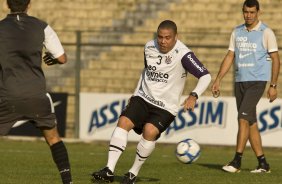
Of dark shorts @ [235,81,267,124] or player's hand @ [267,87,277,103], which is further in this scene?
dark shorts @ [235,81,267,124]

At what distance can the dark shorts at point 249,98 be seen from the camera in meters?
12.8

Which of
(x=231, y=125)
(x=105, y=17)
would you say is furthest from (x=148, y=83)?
(x=105, y=17)

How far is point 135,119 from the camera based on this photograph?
10719 millimetres

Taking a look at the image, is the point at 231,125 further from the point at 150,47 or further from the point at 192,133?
the point at 150,47

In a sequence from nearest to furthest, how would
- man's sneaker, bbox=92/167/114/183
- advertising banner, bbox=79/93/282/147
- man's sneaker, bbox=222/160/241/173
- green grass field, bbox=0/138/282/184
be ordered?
man's sneaker, bbox=92/167/114/183
green grass field, bbox=0/138/282/184
man's sneaker, bbox=222/160/241/173
advertising banner, bbox=79/93/282/147

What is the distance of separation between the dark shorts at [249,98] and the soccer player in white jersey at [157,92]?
7.09 feet

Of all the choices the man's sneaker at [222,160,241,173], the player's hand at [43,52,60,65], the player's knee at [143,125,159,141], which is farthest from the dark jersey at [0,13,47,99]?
the man's sneaker at [222,160,241,173]

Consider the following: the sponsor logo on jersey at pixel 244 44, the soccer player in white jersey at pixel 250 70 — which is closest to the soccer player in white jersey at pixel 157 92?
the soccer player in white jersey at pixel 250 70

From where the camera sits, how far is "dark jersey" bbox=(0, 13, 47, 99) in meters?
8.93

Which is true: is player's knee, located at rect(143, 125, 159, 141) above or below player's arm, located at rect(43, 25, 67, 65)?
below

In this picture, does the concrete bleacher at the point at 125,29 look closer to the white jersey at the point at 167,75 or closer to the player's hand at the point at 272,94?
the player's hand at the point at 272,94

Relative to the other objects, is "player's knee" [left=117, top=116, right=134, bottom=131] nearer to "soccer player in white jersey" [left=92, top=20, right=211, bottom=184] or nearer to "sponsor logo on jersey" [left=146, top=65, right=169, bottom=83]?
"soccer player in white jersey" [left=92, top=20, right=211, bottom=184]

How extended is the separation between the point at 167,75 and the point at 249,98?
94.3 inches

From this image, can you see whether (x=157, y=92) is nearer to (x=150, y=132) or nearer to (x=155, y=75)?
(x=155, y=75)
